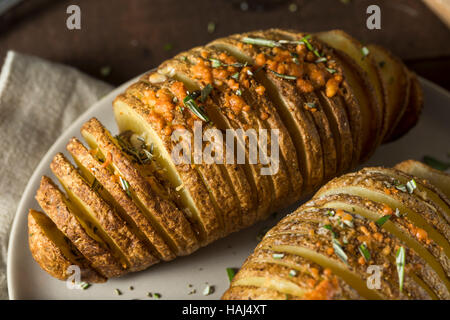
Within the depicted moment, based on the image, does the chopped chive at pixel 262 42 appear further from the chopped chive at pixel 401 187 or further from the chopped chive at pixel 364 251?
the chopped chive at pixel 364 251

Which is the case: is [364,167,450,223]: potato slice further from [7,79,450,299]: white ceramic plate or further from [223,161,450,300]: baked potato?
[7,79,450,299]: white ceramic plate

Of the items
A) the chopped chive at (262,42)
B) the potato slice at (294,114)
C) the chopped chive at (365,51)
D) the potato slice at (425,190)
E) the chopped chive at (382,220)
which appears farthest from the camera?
the chopped chive at (365,51)

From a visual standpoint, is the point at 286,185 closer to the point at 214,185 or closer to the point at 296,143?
the point at 296,143

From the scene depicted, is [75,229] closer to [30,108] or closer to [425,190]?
[30,108]

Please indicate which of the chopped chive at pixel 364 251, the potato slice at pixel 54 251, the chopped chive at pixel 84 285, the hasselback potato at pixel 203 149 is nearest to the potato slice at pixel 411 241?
the chopped chive at pixel 364 251

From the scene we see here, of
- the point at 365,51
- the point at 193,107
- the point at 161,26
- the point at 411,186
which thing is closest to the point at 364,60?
the point at 365,51

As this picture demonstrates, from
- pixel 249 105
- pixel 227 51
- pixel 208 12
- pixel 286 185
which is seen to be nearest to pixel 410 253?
pixel 286 185
